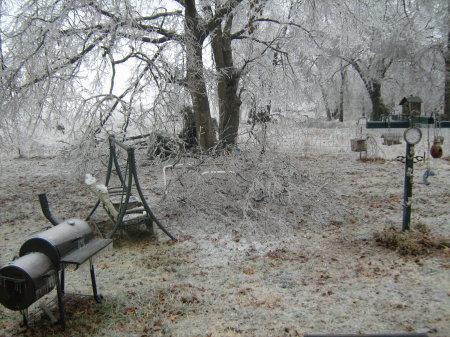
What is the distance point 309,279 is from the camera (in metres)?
4.25

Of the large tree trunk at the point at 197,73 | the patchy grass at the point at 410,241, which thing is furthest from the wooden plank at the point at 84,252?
the large tree trunk at the point at 197,73

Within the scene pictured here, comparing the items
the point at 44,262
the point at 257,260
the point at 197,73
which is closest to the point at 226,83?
the point at 197,73

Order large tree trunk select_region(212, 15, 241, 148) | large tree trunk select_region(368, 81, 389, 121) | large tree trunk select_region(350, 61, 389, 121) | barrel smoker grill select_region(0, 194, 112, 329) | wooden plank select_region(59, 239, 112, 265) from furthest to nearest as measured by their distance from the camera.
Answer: large tree trunk select_region(368, 81, 389, 121)
large tree trunk select_region(350, 61, 389, 121)
large tree trunk select_region(212, 15, 241, 148)
wooden plank select_region(59, 239, 112, 265)
barrel smoker grill select_region(0, 194, 112, 329)

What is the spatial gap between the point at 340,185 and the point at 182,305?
5.87m

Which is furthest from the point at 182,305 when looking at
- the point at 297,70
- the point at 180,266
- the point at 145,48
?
the point at 297,70

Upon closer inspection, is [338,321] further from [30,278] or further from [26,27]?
[26,27]

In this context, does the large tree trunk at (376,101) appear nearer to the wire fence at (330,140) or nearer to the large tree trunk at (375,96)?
the large tree trunk at (375,96)

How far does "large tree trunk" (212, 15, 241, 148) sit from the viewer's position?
9.35 metres

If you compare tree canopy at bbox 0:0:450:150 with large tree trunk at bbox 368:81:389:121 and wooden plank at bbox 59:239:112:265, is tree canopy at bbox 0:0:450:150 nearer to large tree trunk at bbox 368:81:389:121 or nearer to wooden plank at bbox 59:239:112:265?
wooden plank at bbox 59:239:112:265

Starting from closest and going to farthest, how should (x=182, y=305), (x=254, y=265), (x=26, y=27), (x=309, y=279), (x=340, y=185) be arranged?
(x=182, y=305) < (x=309, y=279) < (x=254, y=265) < (x=26, y=27) < (x=340, y=185)

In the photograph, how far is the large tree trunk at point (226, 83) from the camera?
30.7 feet

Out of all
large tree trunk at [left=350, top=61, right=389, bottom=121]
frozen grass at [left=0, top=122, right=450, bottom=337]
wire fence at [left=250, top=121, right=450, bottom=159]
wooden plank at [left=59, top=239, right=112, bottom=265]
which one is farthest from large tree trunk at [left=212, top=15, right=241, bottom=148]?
large tree trunk at [left=350, top=61, right=389, bottom=121]

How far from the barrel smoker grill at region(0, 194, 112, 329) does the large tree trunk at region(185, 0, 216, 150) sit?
4.42m

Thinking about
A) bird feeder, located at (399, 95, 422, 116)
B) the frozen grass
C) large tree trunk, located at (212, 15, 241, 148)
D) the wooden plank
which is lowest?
the frozen grass
